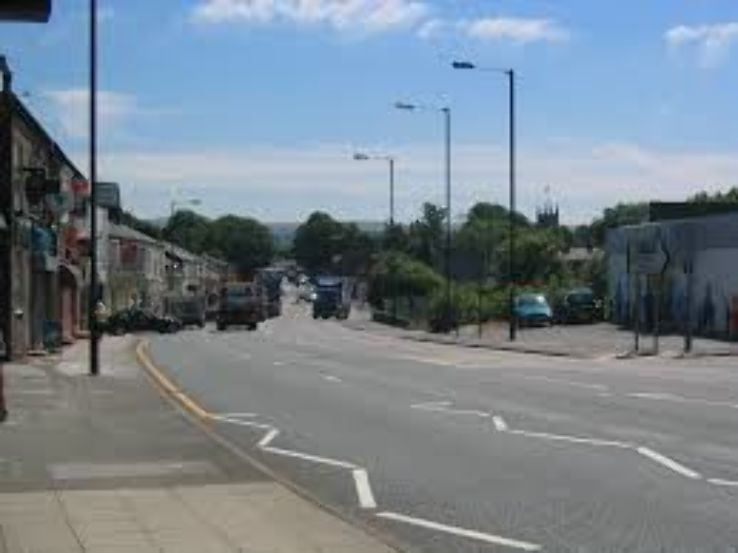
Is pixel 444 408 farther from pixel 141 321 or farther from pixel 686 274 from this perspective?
pixel 141 321

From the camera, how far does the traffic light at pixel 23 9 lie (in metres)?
7.79

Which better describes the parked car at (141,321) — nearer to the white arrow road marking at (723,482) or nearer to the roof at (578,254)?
the roof at (578,254)

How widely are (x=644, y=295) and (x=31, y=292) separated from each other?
31.4m

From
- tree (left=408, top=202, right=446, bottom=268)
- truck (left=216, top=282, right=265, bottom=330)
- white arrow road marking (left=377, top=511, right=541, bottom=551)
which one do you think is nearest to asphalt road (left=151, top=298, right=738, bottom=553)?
white arrow road marking (left=377, top=511, right=541, bottom=551)

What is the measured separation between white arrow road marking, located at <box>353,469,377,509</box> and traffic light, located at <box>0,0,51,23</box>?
6.99 meters

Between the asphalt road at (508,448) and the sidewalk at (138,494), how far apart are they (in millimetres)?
700

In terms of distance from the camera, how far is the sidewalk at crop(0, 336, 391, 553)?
11.2m

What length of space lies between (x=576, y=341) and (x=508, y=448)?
4183cm

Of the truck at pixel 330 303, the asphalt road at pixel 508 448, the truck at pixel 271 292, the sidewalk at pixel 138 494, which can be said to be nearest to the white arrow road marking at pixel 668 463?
the asphalt road at pixel 508 448

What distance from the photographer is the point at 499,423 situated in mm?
21828

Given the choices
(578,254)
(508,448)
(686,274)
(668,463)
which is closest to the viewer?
(668,463)

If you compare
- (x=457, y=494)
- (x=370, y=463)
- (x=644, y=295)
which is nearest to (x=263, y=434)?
(x=370, y=463)

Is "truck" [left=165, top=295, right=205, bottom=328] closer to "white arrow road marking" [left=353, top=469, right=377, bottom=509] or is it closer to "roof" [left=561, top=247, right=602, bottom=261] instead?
"roof" [left=561, top=247, right=602, bottom=261]

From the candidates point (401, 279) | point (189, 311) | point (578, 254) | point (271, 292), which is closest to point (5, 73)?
point (189, 311)
